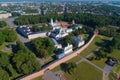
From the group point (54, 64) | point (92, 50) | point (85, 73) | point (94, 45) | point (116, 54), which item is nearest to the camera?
point (54, 64)

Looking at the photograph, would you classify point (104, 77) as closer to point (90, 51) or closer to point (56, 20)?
point (90, 51)

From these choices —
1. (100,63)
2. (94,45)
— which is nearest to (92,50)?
(94,45)

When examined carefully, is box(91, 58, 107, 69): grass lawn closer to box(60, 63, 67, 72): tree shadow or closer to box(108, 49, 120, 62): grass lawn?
box(108, 49, 120, 62): grass lawn

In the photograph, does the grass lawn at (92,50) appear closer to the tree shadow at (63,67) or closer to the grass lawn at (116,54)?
the tree shadow at (63,67)

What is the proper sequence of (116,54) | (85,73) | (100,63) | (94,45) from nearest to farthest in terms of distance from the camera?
(85,73), (100,63), (116,54), (94,45)

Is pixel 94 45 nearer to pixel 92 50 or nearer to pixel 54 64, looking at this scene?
pixel 92 50

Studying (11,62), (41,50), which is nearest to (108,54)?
(41,50)

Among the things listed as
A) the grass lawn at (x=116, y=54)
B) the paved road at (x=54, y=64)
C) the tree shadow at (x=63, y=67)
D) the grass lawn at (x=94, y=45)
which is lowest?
the grass lawn at (x=116, y=54)

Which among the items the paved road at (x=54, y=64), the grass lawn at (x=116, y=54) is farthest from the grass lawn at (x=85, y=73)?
the grass lawn at (x=116, y=54)
